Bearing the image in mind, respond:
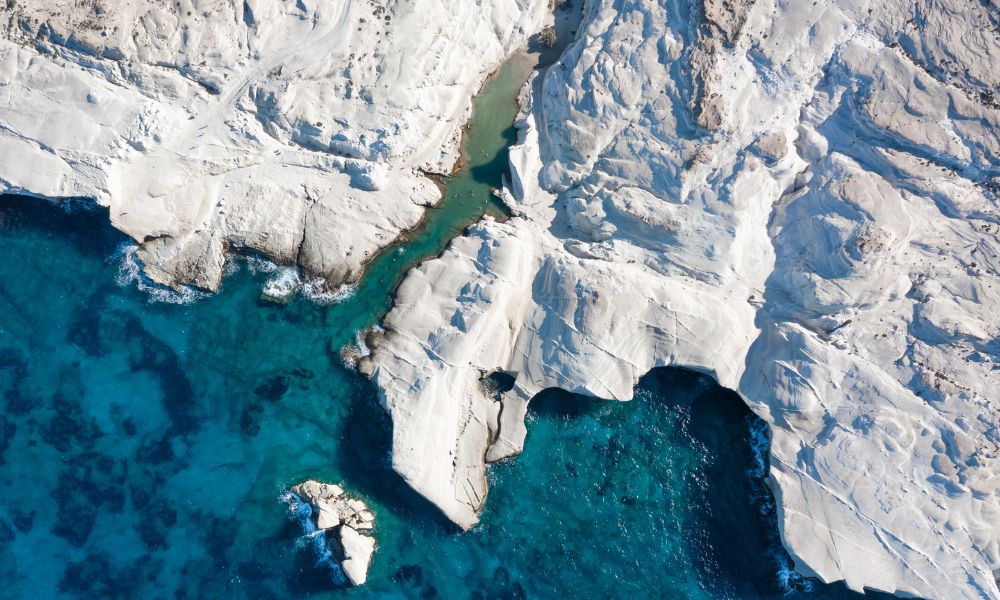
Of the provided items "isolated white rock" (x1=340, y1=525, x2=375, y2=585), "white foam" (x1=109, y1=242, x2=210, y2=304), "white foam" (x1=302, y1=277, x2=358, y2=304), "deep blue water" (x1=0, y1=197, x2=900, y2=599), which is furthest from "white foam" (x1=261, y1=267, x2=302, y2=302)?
"isolated white rock" (x1=340, y1=525, x2=375, y2=585)

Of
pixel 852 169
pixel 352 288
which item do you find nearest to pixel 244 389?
pixel 352 288

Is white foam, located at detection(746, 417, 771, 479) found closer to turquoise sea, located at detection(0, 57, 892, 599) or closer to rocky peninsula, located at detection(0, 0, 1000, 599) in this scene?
turquoise sea, located at detection(0, 57, 892, 599)

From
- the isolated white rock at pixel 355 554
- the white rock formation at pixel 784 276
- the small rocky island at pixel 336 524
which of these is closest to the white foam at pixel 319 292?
the white rock formation at pixel 784 276

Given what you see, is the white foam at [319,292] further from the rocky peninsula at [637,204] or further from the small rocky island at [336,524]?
the small rocky island at [336,524]

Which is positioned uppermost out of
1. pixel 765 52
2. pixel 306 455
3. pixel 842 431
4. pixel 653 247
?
pixel 765 52

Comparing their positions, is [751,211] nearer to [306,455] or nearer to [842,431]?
[842,431]

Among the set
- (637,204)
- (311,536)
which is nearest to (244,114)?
(637,204)
